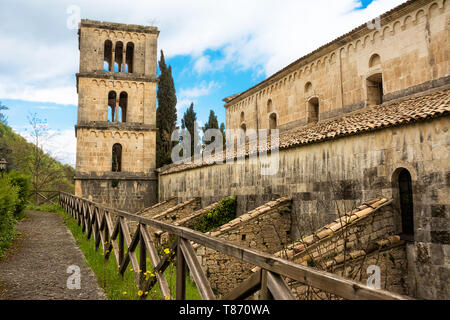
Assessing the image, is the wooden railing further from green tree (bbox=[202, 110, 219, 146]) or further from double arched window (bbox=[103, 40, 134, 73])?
green tree (bbox=[202, 110, 219, 146])

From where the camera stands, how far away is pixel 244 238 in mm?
9789

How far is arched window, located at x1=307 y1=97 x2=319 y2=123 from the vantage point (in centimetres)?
1503

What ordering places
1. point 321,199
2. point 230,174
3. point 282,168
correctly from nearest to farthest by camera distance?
point 321,199
point 282,168
point 230,174

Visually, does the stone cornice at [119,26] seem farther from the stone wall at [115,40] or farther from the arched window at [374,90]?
the arched window at [374,90]

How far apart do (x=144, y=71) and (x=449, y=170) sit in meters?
20.8

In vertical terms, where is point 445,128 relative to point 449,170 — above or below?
above

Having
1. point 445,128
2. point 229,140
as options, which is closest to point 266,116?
point 229,140

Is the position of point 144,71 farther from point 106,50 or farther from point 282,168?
point 282,168

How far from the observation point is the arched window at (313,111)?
15031 millimetres

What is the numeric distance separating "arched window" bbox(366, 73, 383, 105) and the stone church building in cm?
4

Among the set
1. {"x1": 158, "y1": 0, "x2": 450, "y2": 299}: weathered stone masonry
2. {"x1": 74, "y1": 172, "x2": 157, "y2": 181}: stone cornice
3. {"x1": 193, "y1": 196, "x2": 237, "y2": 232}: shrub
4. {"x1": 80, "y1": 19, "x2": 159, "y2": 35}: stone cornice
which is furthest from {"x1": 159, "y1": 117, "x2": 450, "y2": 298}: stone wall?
{"x1": 80, "y1": 19, "x2": 159, "y2": 35}: stone cornice

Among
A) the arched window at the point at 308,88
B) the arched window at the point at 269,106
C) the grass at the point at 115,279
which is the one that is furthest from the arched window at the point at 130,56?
the grass at the point at 115,279

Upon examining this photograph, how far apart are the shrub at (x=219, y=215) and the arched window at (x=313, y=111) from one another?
5.03 metres

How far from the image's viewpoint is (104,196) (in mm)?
22188
